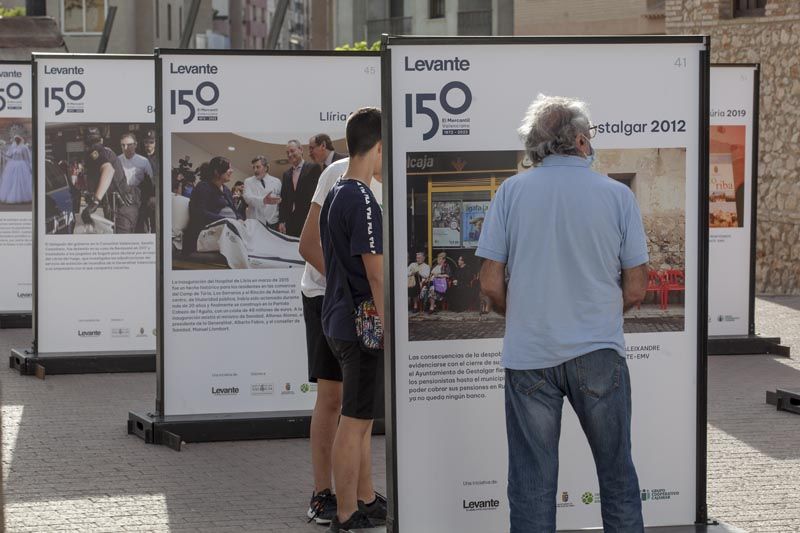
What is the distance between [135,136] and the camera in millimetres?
12266

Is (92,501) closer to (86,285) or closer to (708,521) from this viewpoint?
(708,521)

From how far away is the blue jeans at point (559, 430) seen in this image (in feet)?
17.3

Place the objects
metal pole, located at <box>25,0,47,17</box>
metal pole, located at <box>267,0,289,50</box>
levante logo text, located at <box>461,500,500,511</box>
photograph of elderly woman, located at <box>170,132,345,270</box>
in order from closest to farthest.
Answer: levante logo text, located at <box>461,500,500,511</box>, photograph of elderly woman, located at <box>170,132,345,270</box>, metal pole, located at <box>25,0,47,17</box>, metal pole, located at <box>267,0,289,50</box>

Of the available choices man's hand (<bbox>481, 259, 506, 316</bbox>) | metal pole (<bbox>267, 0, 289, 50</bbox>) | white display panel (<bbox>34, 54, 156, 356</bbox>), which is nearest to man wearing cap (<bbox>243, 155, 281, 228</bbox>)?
white display panel (<bbox>34, 54, 156, 356</bbox>)

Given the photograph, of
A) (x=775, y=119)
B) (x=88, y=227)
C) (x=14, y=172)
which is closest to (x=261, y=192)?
(x=88, y=227)

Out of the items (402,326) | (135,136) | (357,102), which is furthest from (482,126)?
(135,136)

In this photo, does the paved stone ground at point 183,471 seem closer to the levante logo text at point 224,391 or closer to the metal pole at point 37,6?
the levante logo text at point 224,391

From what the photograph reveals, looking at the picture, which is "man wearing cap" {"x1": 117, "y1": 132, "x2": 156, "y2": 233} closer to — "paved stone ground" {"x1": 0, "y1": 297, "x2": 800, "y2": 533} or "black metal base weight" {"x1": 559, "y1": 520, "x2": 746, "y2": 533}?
"paved stone ground" {"x1": 0, "y1": 297, "x2": 800, "y2": 533}

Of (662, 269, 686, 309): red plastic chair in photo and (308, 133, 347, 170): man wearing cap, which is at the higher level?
(308, 133, 347, 170): man wearing cap

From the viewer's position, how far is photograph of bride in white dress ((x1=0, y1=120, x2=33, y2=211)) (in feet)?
51.6

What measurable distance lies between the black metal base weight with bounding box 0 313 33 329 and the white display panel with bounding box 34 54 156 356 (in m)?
3.75

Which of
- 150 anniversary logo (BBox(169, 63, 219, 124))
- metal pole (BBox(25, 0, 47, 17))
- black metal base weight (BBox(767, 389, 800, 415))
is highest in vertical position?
metal pole (BBox(25, 0, 47, 17))

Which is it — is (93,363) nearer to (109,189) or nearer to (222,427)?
(109,189)

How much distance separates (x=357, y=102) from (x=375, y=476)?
2559 mm
